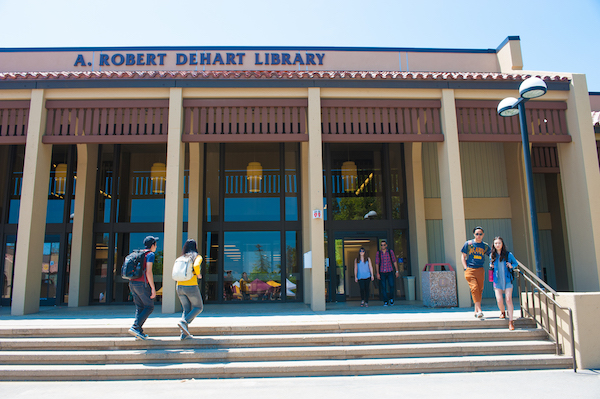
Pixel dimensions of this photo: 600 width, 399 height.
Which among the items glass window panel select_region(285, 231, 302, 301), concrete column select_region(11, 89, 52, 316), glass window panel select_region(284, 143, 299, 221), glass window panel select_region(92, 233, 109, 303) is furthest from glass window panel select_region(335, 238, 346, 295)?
concrete column select_region(11, 89, 52, 316)

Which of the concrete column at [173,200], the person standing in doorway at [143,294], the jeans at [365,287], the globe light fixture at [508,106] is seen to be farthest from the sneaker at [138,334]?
the globe light fixture at [508,106]

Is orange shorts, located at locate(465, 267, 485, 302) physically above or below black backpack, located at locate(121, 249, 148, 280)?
below

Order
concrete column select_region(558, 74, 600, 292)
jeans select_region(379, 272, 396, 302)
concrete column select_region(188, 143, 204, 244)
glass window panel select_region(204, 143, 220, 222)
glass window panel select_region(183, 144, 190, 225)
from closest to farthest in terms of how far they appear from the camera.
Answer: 1. concrete column select_region(558, 74, 600, 292)
2. jeans select_region(379, 272, 396, 302)
3. concrete column select_region(188, 143, 204, 244)
4. glass window panel select_region(183, 144, 190, 225)
5. glass window panel select_region(204, 143, 220, 222)

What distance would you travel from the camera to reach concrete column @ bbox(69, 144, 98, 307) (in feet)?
36.8

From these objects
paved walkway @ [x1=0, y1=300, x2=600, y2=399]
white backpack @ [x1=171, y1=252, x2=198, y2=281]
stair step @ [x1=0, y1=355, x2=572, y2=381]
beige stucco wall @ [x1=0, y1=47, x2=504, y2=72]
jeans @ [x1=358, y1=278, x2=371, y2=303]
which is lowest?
paved walkway @ [x1=0, y1=300, x2=600, y2=399]

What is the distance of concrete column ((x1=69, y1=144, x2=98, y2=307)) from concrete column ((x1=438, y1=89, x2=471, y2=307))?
9.62 metres

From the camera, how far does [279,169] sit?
12.1m

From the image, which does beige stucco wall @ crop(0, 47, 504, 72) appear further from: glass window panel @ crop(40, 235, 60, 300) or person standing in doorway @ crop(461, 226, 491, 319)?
person standing in doorway @ crop(461, 226, 491, 319)

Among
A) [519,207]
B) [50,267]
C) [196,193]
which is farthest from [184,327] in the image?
[519,207]

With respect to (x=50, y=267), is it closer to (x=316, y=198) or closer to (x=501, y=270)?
(x=316, y=198)

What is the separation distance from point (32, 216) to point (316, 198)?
20.8 feet

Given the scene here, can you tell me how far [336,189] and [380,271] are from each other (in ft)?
9.63

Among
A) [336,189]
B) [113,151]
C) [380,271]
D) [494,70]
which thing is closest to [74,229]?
[113,151]

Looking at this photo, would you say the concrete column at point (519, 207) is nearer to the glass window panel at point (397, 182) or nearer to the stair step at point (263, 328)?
the glass window panel at point (397, 182)
